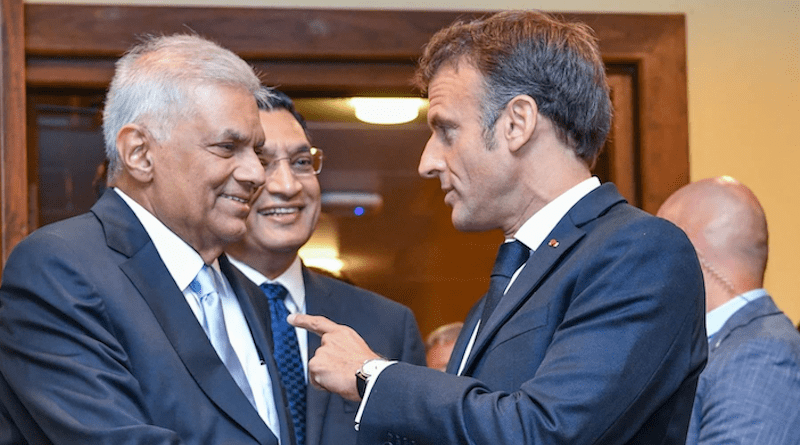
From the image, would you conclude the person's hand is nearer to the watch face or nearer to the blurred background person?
the watch face

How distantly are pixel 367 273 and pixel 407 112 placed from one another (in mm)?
537

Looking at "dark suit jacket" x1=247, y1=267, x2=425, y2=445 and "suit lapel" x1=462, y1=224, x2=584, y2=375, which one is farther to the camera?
"dark suit jacket" x1=247, y1=267, x2=425, y2=445

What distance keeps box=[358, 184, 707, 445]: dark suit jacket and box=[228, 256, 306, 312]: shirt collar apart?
3.16 feet

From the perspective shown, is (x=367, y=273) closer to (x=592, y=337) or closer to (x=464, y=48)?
(x=464, y=48)

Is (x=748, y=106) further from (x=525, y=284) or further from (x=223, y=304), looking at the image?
(x=223, y=304)

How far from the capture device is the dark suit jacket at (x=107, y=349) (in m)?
1.69

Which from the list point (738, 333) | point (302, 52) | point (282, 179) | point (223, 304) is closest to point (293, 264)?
point (282, 179)

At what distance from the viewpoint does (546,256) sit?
1.87 m

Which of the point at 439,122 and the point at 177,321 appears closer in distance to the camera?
the point at 177,321

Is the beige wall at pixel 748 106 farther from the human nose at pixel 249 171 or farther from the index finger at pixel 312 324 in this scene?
the index finger at pixel 312 324

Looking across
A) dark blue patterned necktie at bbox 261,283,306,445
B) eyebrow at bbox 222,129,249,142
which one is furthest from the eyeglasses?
eyebrow at bbox 222,129,249,142

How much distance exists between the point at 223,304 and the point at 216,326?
0.17 m

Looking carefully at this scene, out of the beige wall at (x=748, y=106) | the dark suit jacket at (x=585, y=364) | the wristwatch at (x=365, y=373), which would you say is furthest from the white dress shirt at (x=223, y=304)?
the beige wall at (x=748, y=106)

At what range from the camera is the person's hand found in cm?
183
